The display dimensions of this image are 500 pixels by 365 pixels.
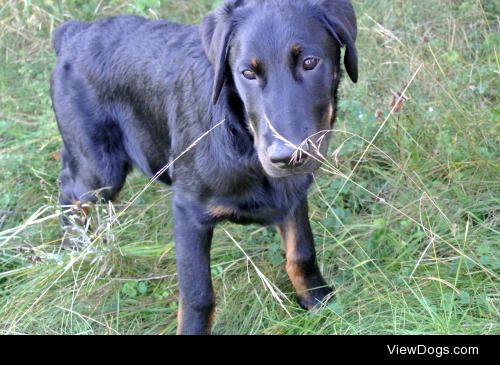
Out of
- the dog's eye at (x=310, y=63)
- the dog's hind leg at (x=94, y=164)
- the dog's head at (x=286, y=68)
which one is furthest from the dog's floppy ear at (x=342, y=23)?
the dog's hind leg at (x=94, y=164)

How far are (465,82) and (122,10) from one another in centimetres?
262

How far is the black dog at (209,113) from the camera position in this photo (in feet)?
10.3

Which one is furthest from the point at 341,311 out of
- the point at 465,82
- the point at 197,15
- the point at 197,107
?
the point at 197,15

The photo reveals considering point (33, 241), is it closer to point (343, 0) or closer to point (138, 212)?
point (138, 212)

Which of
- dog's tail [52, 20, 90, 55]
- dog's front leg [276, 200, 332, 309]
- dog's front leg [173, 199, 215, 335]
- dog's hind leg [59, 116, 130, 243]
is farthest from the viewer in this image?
dog's tail [52, 20, 90, 55]

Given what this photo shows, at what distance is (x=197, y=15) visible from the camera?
590cm

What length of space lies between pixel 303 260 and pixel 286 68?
3.94 ft

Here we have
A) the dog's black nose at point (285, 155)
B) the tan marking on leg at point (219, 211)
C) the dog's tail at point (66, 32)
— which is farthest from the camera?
the dog's tail at point (66, 32)

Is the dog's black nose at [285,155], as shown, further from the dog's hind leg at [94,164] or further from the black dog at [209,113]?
the dog's hind leg at [94,164]

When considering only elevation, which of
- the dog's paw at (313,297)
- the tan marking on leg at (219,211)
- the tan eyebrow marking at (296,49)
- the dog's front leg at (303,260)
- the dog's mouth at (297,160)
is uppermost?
the tan eyebrow marking at (296,49)

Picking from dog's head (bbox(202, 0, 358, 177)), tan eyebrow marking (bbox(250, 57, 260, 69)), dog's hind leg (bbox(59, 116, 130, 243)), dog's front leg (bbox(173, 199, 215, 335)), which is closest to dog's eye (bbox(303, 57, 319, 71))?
dog's head (bbox(202, 0, 358, 177))

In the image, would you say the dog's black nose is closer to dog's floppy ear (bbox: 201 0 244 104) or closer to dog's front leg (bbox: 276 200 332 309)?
dog's floppy ear (bbox: 201 0 244 104)

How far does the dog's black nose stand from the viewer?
2986mm

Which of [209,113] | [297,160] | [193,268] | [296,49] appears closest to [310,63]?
[296,49]
